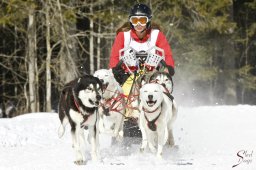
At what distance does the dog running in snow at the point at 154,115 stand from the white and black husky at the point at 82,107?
0.58 metres

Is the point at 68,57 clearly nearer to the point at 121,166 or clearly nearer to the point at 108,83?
the point at 108,83

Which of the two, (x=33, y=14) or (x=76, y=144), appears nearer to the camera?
(x=76, y=144)

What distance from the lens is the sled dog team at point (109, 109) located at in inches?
269

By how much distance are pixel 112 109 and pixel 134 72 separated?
698mm

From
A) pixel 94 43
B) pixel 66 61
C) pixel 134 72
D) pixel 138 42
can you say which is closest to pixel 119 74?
pixel 134 72

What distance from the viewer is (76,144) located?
7.04 meters

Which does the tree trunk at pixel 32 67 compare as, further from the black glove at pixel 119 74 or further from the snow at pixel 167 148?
the black glove at pixel 119 74

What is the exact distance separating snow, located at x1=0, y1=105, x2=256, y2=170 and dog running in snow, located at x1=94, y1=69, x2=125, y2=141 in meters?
0.32

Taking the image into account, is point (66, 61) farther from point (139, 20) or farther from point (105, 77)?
point (105, 77)

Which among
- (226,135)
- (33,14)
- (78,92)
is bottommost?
(226,135)

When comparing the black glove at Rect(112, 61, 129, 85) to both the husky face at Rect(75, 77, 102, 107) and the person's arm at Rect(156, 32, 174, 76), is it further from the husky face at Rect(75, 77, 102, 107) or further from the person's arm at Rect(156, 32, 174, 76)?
the husky face at Rect(75, 77, 102, 107)

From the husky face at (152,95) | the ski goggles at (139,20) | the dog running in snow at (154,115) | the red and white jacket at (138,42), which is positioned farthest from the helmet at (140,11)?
the husky face at (152,95)

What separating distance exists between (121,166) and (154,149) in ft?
2.62

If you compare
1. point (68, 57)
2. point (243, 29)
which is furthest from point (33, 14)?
point (243, 29)
